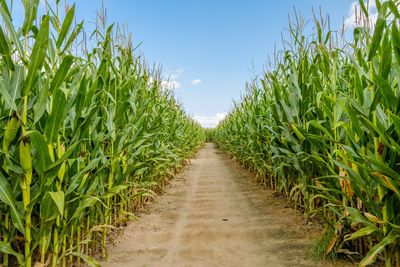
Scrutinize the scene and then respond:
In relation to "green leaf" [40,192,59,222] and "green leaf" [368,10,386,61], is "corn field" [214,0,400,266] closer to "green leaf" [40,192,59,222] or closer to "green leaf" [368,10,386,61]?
"green leaf" [368,10,386,61]

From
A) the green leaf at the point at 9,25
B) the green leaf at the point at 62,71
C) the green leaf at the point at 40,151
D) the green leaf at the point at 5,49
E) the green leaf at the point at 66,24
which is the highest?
the green leaf at the point at 66,24

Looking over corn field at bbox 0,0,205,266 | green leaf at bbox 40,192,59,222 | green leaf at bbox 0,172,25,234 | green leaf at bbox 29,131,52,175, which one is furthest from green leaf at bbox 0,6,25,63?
green leaf at bbox 40,192,59,222

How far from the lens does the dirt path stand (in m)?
2.82

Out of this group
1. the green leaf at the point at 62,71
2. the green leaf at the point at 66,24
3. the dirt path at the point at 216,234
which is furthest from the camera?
the dirt path at the point at 216,234

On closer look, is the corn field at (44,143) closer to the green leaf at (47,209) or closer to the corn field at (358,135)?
the green leaf at (47,209)

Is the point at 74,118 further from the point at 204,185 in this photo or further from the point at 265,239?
the point at 204,185

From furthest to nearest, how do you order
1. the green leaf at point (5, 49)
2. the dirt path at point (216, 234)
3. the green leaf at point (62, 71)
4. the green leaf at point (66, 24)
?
the dirt path at point (216, 234)
the green leaf at point (66, 24)
the green leaf at point (62, 71)
the green leaf at point (5, 49)

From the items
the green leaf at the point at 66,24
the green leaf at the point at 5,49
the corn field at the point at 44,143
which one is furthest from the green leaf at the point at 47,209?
the green leaf at the point at 66,24

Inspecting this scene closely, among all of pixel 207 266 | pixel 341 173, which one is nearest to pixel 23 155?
pixel 207 266

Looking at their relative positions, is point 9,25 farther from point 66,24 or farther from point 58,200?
point 58,200

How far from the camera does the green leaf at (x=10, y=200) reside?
188 centimetres

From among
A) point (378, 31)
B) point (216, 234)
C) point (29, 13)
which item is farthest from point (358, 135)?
point (29, 13)

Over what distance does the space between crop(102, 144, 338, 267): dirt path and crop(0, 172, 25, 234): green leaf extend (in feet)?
3.32

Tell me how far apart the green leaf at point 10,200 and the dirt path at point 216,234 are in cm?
101
